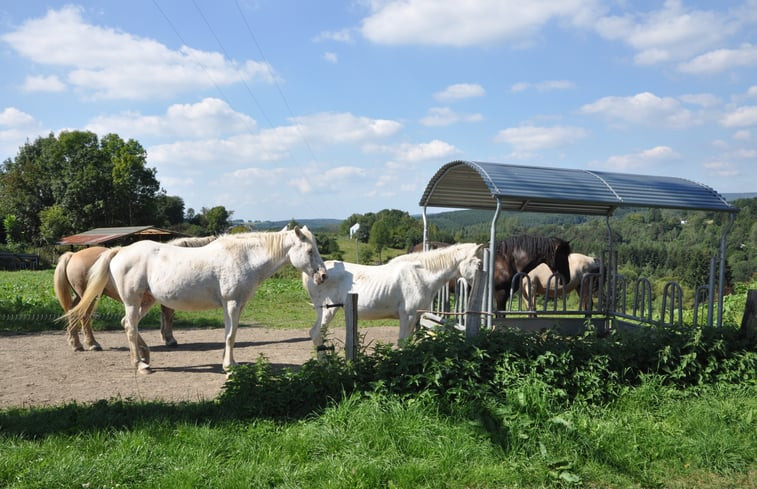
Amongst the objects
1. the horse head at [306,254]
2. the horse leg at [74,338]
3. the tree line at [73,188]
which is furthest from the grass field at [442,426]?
the tree line at [73,188]

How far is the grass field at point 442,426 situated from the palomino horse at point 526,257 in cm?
522

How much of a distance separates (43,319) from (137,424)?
880 centimetres

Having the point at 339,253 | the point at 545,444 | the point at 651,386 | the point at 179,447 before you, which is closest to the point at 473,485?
the point at 545,444

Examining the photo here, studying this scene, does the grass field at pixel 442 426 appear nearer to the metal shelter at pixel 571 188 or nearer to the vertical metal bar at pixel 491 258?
the vertical metal bar at pixel 491 258

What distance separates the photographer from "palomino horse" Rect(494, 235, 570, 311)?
35.8ft

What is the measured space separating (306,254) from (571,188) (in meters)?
3.94

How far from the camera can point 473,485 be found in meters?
3.65

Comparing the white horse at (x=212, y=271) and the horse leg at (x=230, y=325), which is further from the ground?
the white horse at (x=212, y=271)

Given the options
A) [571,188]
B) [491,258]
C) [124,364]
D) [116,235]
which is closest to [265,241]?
[124,364]

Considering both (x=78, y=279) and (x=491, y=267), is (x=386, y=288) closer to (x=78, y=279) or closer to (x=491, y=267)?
(x=491, y=267)

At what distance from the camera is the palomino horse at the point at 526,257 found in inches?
430

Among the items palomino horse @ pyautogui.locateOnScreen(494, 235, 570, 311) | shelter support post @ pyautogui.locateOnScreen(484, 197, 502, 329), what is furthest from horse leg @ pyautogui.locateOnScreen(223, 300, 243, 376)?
palomino horse @ pyautogui.locateOnScreen(494, 235, 570, 311)

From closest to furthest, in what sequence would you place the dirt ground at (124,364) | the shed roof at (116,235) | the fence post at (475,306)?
1. the fence post at (475,306)
2. the dirt ground at (124,364)
3. the shed roof at (116,235)

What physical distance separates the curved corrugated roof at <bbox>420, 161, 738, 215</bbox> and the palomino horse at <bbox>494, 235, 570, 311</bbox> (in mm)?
1667
